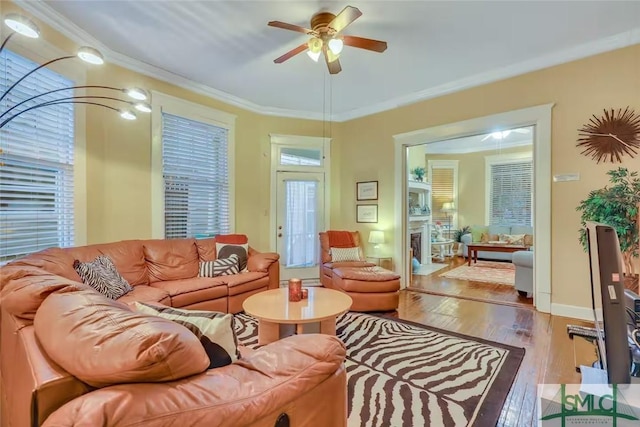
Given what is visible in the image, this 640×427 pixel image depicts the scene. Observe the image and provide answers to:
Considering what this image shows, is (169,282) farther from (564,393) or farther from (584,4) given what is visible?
(584,4)

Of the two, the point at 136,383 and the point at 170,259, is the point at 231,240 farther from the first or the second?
the point at 136,383

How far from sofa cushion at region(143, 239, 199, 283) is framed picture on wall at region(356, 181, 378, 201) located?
2.81 meters

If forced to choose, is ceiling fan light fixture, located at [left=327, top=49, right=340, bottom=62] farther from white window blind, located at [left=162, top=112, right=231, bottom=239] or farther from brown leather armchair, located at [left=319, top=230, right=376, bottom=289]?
brown leather armchair, located at [left=319, top=230, right=376, bottom=289]

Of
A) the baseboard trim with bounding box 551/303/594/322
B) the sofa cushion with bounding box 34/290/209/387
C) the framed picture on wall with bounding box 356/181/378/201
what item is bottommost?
the baseboard trim with bounding box 551/303/594/322

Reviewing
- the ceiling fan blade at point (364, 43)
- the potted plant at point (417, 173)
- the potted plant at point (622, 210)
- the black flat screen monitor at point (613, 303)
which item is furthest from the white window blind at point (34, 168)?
the potted plant at point (417, 173)

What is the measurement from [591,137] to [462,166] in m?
5.28

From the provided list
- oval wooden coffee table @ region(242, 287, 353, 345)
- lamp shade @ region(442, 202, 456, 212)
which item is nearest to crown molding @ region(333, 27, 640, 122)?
oval wooden coffee table @ region(242, 287, 353, 345)

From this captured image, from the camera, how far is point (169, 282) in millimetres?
3307

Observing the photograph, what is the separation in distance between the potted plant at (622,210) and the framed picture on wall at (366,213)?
8.85 ft

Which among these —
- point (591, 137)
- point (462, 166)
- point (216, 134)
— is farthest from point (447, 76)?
point (462, 166)

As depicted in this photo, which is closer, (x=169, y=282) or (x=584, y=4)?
(x=584, y=4)

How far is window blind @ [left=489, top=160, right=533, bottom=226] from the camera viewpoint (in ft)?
24.0

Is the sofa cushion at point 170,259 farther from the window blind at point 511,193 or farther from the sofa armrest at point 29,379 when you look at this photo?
the window blind at point 511,193

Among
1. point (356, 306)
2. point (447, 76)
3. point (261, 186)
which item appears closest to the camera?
point (356, 306)
